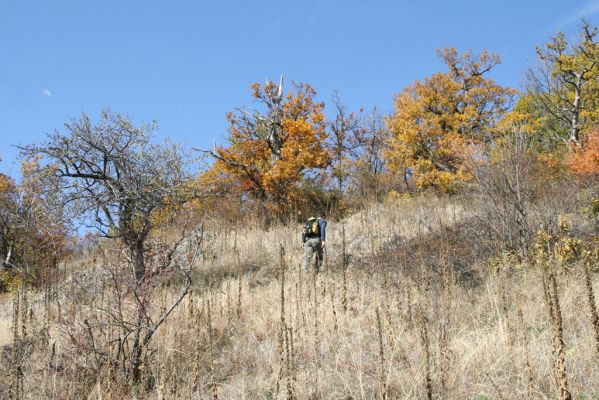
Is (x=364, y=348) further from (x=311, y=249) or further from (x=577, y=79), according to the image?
(x=577, y=79)

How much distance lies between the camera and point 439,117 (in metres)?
27.6

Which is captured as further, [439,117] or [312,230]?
[439,117]

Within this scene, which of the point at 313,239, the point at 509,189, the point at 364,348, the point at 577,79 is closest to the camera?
the point at 364,348

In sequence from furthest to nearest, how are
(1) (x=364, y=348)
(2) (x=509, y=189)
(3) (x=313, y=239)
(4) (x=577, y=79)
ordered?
(4) (x=577, y=79)
(3) (x=313, y=239)
(2) (x=509, y=189)
(1) (x=364, y=348)

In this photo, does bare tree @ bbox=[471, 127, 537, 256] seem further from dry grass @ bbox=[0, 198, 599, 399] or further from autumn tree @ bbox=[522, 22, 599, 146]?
autumn tree @ bbox=[522, 22, 599, 146]

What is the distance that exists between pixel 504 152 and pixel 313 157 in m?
16.6

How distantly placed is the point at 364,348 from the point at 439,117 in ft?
77.1

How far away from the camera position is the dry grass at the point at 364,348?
4422mm

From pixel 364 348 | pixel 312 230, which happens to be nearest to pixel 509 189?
pixel 312 230

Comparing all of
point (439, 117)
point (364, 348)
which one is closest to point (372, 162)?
point (439, 117)

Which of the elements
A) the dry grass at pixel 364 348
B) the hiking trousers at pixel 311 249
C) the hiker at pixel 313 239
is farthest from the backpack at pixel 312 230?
the dry grass at pixel 364 348

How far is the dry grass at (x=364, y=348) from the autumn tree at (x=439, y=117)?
16022 millimetres

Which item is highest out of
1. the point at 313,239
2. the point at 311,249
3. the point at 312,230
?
the point at 312,230

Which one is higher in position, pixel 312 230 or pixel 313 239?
pixel 312 230
